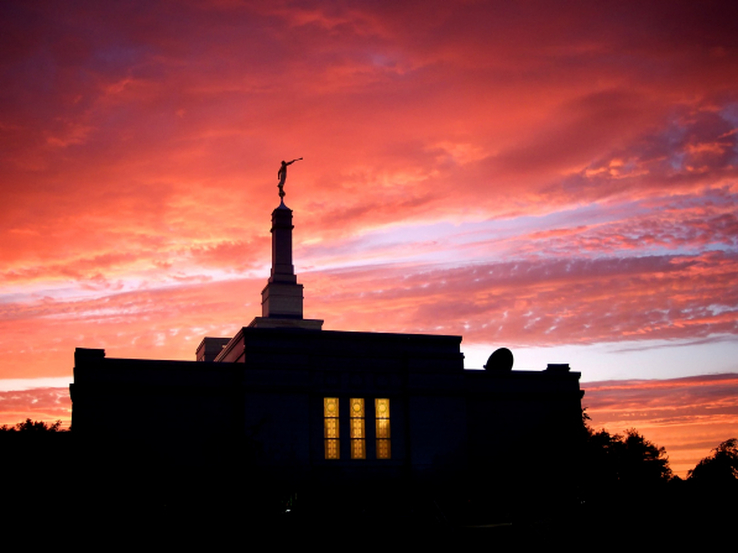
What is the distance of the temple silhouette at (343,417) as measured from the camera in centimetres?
4056

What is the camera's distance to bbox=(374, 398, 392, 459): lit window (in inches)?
1718

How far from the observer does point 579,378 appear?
5006cm

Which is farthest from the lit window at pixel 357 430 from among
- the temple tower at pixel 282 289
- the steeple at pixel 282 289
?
the temple tower at pixel 282 289

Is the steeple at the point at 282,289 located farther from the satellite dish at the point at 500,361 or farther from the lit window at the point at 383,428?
the satellite dish at the point at 500,361

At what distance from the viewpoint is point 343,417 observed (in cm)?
4331

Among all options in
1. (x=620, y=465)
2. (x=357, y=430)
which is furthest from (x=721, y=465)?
(x=357, y=430)

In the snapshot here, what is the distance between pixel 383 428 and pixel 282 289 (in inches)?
431

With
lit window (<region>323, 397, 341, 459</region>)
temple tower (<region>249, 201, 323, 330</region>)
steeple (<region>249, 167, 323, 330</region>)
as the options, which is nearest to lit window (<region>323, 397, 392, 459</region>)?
lit window (<region>323, 397, 341, 459</region>)

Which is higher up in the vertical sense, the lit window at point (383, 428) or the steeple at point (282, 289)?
the steeple at point (282, 289)

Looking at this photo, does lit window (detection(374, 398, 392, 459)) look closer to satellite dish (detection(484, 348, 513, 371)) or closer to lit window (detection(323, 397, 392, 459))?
lit window (detection(323, 397, 392, 459))

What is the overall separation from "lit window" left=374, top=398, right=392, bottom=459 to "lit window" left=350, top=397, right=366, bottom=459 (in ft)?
2.50

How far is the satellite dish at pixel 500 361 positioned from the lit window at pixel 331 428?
394 inches

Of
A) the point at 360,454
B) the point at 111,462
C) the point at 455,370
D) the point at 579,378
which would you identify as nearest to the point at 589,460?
the point at 579,378

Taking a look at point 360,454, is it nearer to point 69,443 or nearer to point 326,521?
point 326,521
